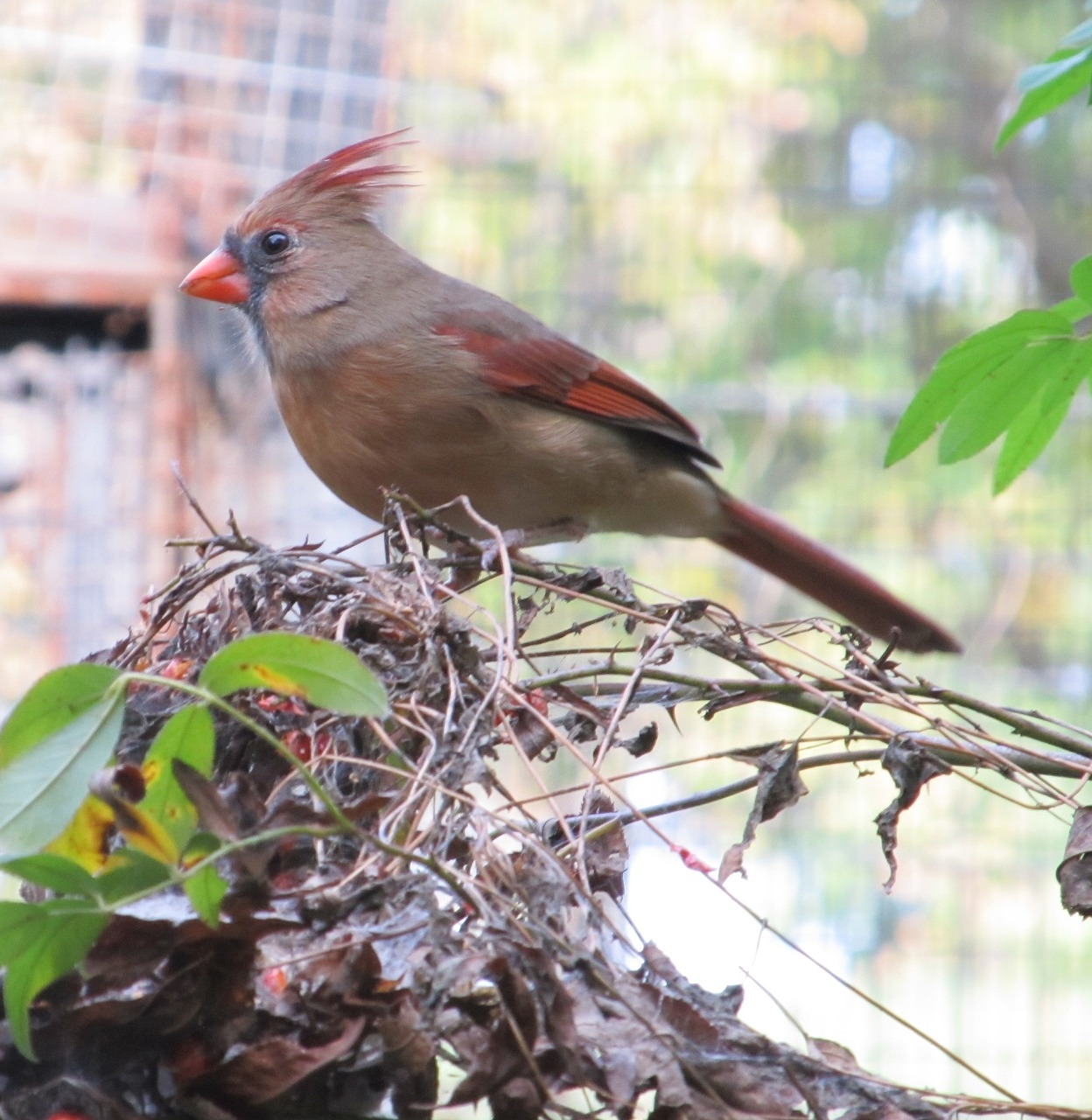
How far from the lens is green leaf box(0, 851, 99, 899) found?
2.40 ft

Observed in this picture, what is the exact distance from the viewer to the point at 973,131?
5285 mm

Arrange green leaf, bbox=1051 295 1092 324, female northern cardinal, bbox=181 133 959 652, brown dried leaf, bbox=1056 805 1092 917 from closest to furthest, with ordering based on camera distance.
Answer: brown dried leaf, bbox=1056 805 1092 917 → green leaf, bbox=1051 295 1092 324 → female northern cardinal, bbox=181 133 959 652

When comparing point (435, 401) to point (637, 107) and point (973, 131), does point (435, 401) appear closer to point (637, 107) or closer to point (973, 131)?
point (637, 107)

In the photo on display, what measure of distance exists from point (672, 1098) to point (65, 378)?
3.37 m

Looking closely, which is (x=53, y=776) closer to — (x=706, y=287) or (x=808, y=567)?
(x=808, y=567)

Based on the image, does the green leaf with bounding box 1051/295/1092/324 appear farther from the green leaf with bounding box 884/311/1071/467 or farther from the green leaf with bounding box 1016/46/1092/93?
the green leaf with bounding box 1016/46/1092/93

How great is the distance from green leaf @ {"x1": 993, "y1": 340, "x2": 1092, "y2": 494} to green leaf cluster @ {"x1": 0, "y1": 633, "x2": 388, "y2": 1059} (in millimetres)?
619

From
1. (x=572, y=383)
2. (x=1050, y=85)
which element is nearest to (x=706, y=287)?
(x=572, y=383)

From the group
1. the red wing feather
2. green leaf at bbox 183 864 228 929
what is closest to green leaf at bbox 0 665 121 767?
green leaf at bbox 183 864 228 929

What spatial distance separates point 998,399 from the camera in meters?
1.15

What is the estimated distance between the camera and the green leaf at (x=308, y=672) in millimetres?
775

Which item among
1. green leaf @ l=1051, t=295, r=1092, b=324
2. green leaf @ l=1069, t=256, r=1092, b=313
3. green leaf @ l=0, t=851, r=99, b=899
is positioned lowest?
green leaf @ l=0, t=851, r=99, b=899

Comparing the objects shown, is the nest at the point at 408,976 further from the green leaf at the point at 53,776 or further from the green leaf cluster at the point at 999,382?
the green leaf cluster at the point at 999,382

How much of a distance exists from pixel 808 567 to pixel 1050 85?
1516 millimetres
